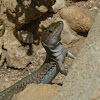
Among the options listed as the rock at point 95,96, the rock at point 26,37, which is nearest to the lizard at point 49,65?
the rock at point 26,37

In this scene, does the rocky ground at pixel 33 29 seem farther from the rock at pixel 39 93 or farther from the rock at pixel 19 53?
the rock at pixel 39 93

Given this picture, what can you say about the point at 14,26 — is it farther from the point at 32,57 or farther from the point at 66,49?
the point at 66,49

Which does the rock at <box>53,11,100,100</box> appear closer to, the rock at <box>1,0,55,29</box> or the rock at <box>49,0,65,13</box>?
the rock at <box>1,0,55,29</box>

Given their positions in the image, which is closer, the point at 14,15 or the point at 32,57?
the point at 14,15

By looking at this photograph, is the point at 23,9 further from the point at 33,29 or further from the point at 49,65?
the point at 49,65

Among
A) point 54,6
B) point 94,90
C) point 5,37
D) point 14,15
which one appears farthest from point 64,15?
point 94,90
